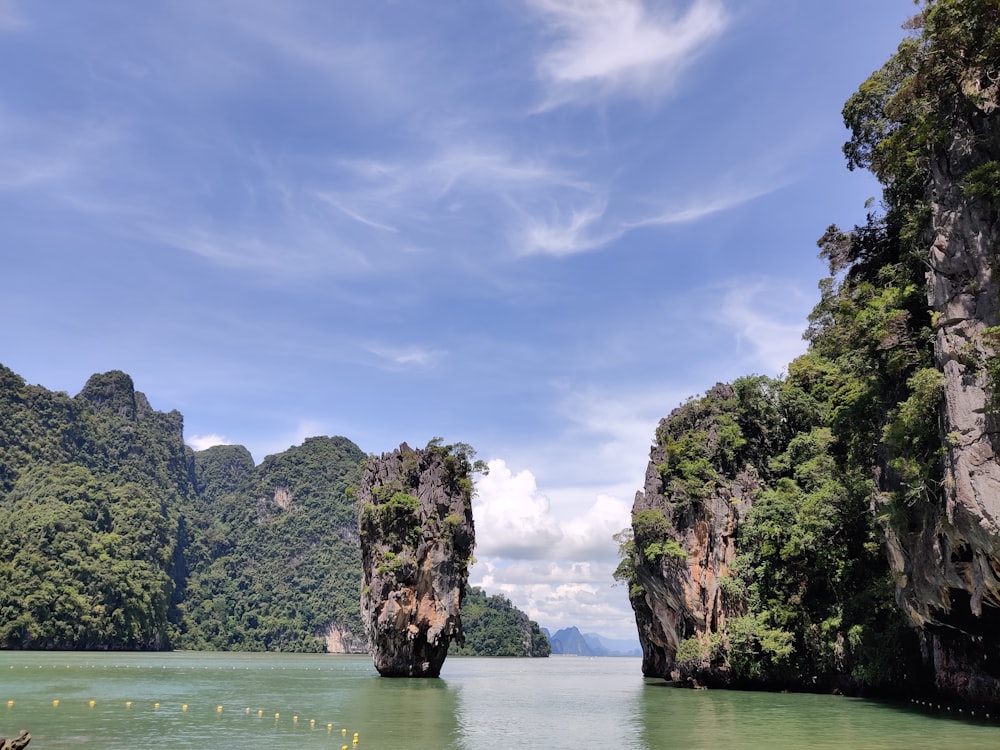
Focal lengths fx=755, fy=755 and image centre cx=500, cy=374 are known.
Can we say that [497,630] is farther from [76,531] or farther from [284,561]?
[76,531]

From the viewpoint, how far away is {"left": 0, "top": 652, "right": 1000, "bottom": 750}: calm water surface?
60.0 ft

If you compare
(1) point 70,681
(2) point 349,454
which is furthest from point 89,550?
(2) point 349,454

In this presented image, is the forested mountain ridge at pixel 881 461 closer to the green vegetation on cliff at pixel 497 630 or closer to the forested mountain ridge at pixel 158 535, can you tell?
the forested mountain ridge at pixel 158 535

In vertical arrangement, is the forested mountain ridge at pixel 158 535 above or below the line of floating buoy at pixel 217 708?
above

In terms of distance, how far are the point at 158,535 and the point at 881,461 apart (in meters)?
103

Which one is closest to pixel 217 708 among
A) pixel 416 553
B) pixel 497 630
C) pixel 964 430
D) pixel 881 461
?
pixel 416 553

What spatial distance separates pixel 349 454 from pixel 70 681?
13031 centimetres

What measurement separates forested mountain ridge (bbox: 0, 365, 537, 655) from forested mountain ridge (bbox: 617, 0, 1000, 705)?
24.8 metres

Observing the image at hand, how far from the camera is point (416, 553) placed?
41531 mm

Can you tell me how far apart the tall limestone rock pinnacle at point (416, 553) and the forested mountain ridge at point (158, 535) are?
711cm

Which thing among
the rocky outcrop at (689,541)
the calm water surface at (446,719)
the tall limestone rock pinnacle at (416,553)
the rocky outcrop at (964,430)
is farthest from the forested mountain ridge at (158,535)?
the rocky outcrop at (964,430)

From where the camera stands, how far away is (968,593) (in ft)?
61.3

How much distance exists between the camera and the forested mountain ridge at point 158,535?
8262cm

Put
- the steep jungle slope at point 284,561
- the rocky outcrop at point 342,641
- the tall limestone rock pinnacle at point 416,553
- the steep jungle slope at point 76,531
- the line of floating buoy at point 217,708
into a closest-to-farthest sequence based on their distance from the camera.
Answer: the line of floating buoy at point 217,708 → the tall limestone rock pinnacle at point 416,553 → the steep jungle slope at point 76,531 → the rocky outcrop at point 342,641 → the steep jungle slope at point 284,561
